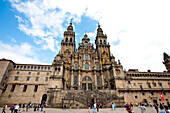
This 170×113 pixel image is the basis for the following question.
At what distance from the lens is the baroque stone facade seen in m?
29.6

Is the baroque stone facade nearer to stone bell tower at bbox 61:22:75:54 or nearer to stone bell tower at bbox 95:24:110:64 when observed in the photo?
stone bell tower at bbox 95:24:110:64

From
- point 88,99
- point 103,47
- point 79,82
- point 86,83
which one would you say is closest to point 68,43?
point 103,47

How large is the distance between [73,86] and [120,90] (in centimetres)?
1716

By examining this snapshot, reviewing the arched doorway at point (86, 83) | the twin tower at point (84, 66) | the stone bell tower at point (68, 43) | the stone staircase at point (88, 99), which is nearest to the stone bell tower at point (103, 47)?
the twin tower at point (84, 66)

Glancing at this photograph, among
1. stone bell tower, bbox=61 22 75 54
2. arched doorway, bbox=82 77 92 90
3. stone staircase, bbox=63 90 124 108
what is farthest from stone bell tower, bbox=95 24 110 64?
stone staircase, bbox=63 90 124 108

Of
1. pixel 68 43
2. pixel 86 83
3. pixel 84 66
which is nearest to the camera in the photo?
pixel 86 83

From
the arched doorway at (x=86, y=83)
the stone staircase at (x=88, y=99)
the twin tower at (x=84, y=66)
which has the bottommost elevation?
the stone staircase at (x=88, y=99)

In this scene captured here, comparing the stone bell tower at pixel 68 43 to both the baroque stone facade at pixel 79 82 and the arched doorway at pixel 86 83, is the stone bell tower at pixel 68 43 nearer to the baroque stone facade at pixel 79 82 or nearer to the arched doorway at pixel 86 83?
the baroque stone facade at pixel 79 82

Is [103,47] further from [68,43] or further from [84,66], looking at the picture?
[68,43]

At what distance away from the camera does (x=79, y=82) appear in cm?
3675

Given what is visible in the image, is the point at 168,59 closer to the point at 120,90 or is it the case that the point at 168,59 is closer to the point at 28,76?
the point at 120,90

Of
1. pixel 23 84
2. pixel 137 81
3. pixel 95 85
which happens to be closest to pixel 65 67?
pixel 95 85

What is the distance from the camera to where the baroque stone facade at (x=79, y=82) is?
1165 inches

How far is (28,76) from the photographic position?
116ft
